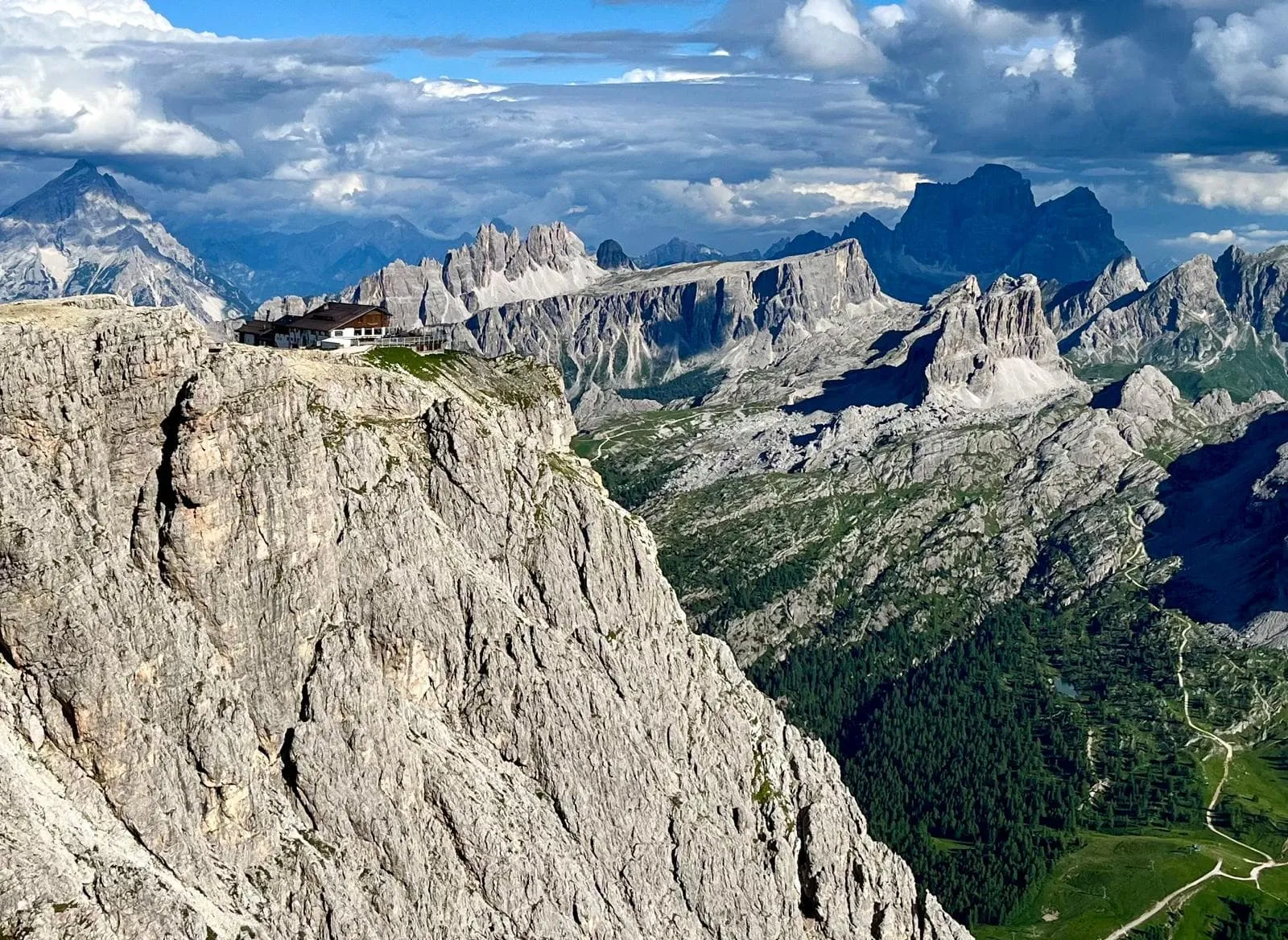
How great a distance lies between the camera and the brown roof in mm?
146625

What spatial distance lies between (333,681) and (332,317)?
213 feet

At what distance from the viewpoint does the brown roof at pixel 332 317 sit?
147m

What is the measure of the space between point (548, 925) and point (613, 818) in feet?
44.2

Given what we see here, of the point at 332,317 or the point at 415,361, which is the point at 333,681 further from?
the point at 332,317

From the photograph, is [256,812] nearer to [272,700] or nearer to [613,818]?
[272,700]

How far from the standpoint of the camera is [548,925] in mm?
106625

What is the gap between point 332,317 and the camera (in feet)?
493

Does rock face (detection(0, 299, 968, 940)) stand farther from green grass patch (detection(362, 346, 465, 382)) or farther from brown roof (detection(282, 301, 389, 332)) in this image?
brown roof (detection(282, 301, 389, 332))

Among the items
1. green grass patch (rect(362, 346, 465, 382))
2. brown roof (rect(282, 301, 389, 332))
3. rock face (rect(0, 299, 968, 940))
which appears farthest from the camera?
brown roof (rect(282, 301, 389, 332))

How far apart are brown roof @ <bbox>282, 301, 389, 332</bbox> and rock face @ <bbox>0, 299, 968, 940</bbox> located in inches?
802

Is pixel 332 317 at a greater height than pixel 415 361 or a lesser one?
greater

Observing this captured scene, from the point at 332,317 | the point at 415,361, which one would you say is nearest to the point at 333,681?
the point at 415,361

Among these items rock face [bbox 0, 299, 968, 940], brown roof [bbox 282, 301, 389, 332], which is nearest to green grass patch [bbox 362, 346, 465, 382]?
brown roof [bbox 282, 301, 389, 332]

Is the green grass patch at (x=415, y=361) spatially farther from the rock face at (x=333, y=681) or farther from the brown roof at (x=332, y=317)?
the rock face at (x=333, y=681)
